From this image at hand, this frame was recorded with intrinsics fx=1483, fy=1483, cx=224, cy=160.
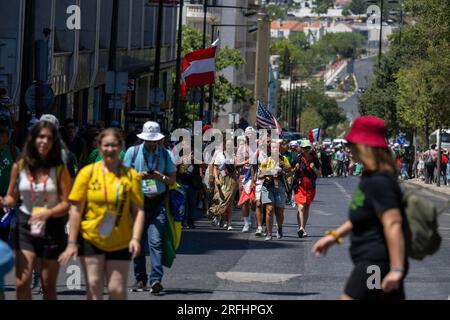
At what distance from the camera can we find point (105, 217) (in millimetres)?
10789

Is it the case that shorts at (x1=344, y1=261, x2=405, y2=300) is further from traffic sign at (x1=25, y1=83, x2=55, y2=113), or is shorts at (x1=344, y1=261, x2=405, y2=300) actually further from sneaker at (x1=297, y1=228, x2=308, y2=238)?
traffic sign at (x1=25, y1=83, x2=55, y2=113)

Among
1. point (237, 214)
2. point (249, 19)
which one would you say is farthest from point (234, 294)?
point (249, 19)

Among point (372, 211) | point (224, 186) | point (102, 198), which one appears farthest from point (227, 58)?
point (372, 211)

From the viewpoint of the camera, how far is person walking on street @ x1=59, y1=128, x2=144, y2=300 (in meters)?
10.6

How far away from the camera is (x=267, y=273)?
→ 691 inches

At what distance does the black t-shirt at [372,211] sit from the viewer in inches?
355

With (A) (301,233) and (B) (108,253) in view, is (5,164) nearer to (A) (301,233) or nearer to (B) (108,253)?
(B) (108,253)

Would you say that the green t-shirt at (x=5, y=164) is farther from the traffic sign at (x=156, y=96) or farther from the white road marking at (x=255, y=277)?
the traffic sign at (x=156, y=96)

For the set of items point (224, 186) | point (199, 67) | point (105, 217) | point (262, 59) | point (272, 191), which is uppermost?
point (262, 59)

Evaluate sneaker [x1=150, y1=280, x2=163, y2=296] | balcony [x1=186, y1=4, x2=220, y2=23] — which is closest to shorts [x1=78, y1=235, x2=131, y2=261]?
sneaker [x1=150, y1=280, x2=163, y2=296]

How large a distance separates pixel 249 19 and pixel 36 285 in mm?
108230

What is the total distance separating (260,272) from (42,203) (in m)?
6.85

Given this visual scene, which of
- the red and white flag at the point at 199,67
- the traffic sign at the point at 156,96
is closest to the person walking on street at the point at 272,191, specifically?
the traffic sign at the point at 156,96

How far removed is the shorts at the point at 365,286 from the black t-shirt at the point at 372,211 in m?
0.04
